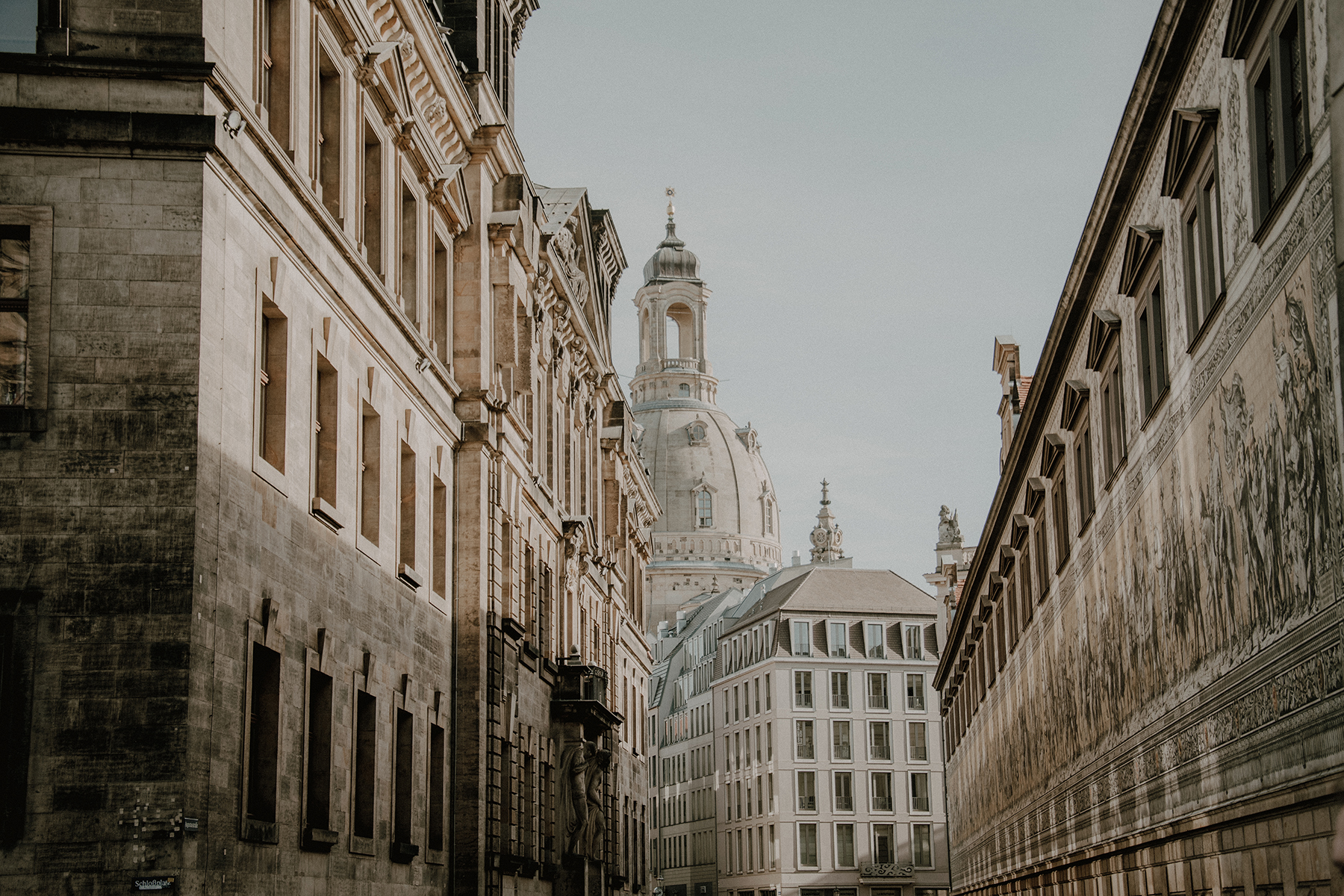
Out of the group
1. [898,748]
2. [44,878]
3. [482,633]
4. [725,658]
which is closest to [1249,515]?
[44,878]

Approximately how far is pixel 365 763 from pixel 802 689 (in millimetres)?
87054

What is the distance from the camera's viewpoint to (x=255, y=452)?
69.7 ft

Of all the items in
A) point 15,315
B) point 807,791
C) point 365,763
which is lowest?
point 365,763

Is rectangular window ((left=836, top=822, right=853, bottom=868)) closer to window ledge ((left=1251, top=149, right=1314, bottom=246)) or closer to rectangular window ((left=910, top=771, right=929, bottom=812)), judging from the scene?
rectangular window ((left=910, top=771, right=929, bottom=812))

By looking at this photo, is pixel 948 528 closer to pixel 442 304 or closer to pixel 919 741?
pixel 919 741

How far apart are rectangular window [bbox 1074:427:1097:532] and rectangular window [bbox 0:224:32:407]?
697 inches

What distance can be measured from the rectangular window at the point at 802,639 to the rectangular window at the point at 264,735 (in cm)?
9184

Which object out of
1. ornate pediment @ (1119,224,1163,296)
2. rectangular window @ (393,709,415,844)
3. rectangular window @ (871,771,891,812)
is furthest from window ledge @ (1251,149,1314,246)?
rectangular window @ (871,771,891,812)

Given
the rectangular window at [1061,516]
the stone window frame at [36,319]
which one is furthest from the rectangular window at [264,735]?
the rectangular window at [1061,516]

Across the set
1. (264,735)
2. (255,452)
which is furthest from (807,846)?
(255,452)

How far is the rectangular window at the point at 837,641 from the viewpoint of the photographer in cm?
11300

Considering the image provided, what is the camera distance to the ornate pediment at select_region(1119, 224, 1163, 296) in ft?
78.0

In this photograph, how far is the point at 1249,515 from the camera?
1842cm

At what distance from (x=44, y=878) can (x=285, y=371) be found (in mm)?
7179
